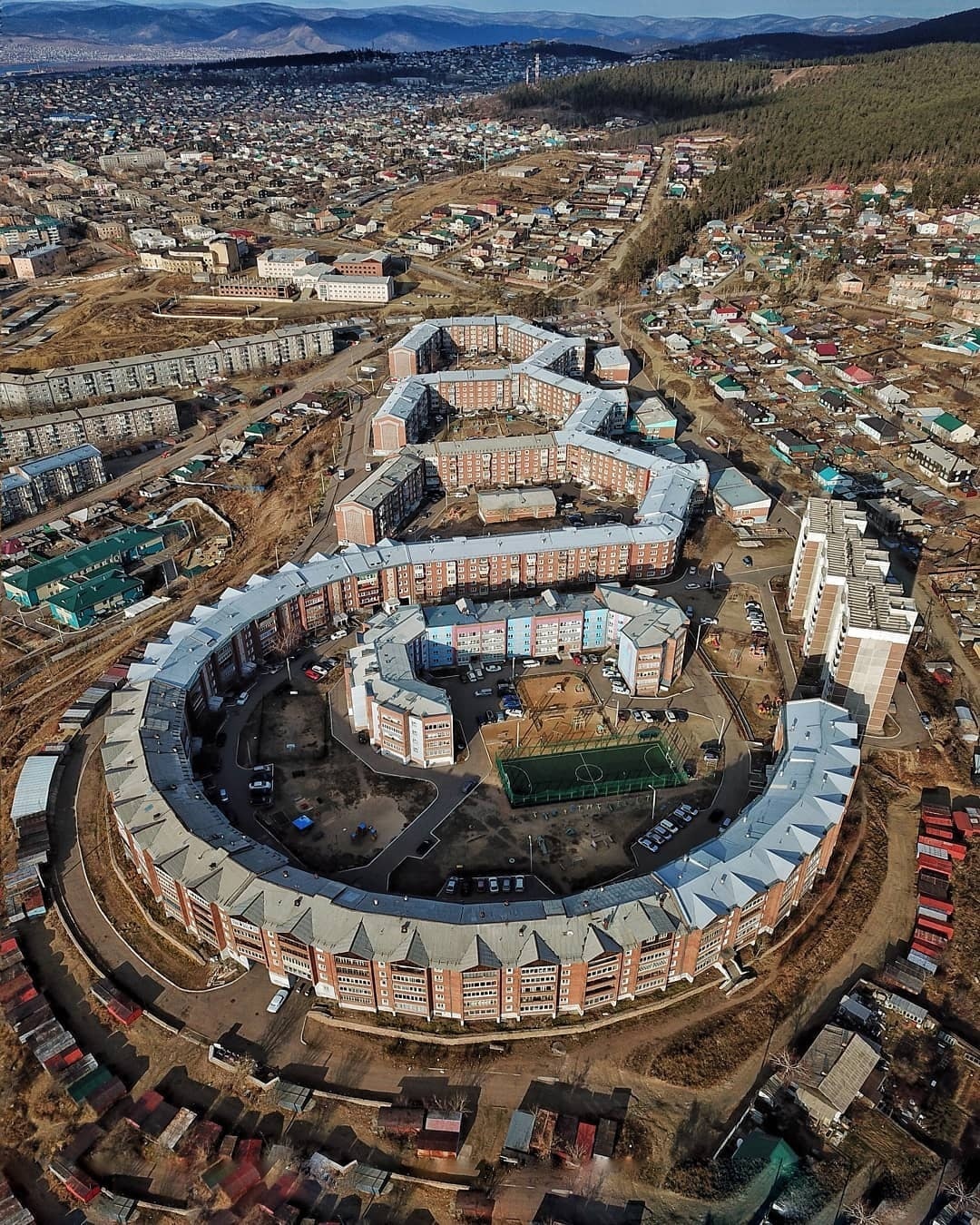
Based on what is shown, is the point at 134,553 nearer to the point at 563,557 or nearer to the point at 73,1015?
the point at 563,557

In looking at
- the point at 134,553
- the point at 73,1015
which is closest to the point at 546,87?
the point at 134,553

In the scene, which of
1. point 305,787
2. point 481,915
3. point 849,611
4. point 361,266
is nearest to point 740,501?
point 849,611

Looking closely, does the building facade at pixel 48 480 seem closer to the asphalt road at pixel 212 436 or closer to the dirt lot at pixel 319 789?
the asphalt road at pixel 212 436

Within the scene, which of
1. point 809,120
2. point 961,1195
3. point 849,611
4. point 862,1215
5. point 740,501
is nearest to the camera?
point 862,1215

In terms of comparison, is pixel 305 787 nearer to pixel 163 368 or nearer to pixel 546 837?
pixel 546 837

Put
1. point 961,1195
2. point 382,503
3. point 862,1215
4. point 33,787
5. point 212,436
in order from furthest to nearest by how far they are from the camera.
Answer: point 212,436, point 382,503, point 33,787, point 961,1195, point 862,1215

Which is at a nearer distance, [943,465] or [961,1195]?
[961,1195]

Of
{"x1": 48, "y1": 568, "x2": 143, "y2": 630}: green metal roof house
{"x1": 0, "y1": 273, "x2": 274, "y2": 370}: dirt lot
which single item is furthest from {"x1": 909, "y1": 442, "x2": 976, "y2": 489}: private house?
{"x1": 0, "y1": 273, "x2": 274, "y2": 370}: dirt lot
